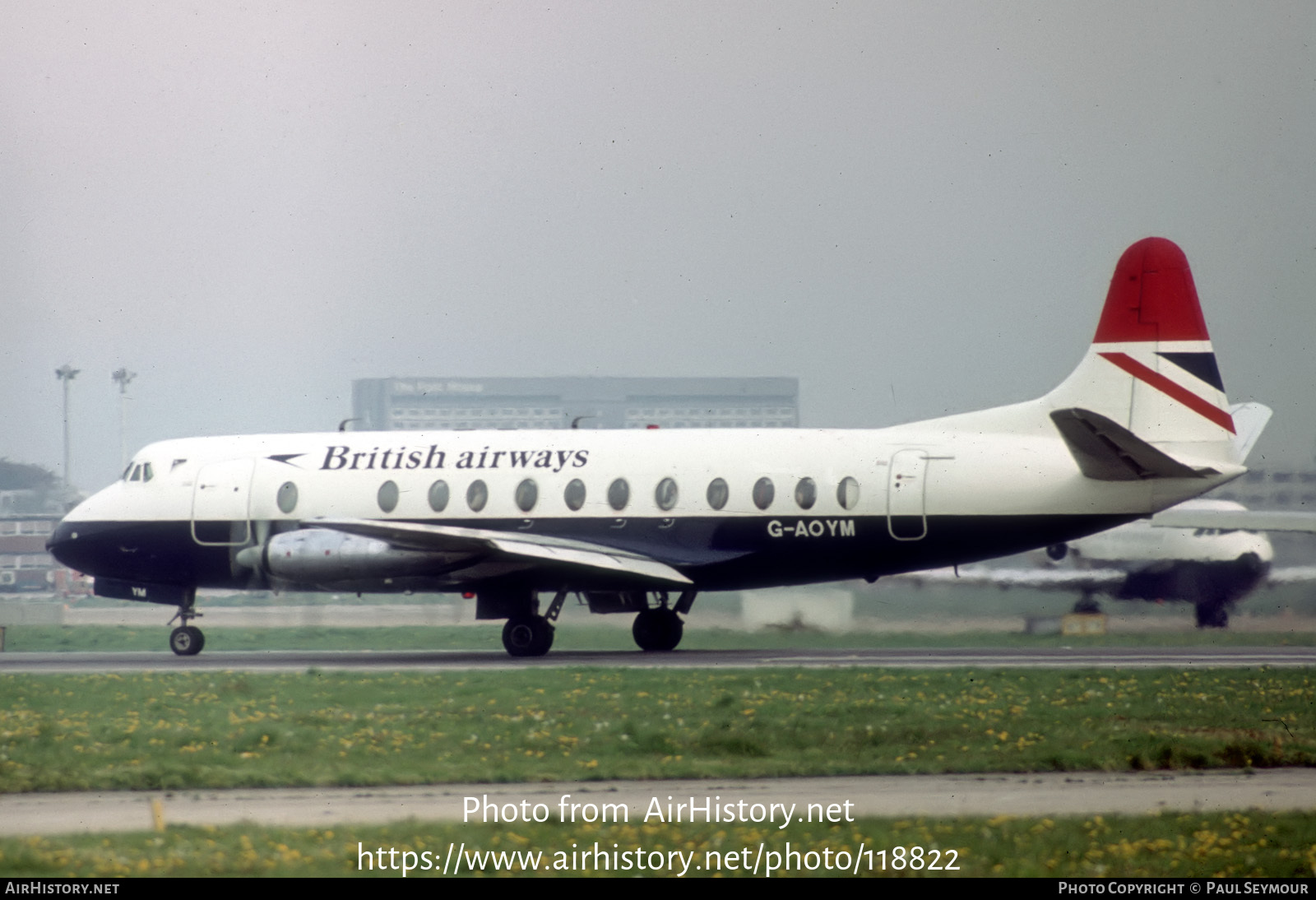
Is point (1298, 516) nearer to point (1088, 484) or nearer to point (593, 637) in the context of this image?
point (1088, 484)

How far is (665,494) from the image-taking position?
28.6 m

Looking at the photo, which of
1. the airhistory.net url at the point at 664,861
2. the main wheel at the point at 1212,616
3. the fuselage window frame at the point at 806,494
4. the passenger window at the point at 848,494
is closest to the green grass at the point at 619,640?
the main wheel at the point at 1212,616

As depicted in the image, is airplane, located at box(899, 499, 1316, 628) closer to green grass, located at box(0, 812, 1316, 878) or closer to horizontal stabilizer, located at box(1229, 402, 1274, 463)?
horizontal stabilizer, located at box(1229, 402, 1274, 463)

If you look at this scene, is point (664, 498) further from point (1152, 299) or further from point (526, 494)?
point (1152, 299)

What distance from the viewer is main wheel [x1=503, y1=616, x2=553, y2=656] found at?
95.6 ft

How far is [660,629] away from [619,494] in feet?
10.1

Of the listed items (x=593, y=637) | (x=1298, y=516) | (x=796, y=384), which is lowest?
(x=593, y=637)

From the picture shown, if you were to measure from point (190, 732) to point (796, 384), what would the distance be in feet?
62.0

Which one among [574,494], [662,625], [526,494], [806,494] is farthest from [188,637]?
[806,494]

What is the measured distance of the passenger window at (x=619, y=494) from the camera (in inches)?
1137

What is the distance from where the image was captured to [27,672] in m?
26.5

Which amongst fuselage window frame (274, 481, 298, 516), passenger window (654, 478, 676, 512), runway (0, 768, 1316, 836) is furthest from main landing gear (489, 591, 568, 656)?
runway (0, 768, 1316, 836)
